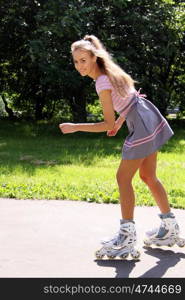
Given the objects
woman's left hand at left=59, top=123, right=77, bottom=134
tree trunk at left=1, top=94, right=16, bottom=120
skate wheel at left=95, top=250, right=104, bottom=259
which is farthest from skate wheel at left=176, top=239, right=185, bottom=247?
tree trunk at left=1, top=94, right=16, bottom=120

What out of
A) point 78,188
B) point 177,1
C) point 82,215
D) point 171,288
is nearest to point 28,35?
point 177,1

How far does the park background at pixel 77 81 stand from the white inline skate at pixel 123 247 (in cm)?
189

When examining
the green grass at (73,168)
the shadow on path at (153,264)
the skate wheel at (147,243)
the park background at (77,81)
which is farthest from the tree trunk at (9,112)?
the shadow on path at (153,264)

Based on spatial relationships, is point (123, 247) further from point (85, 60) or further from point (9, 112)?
point (9, 112)

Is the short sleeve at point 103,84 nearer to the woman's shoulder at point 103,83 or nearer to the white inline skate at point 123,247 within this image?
the woman's shoulder at point 103,83

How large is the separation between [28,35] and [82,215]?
33.6 ft

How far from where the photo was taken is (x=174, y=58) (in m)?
18.3

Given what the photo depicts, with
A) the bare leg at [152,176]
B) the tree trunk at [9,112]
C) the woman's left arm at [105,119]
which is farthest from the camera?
the tree trunk at [9,112]

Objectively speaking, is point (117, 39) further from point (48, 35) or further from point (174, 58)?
point (174, 58)

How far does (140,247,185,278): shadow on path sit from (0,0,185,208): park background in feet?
5.42

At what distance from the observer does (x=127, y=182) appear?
4.07 m

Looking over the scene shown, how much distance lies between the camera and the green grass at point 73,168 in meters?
6.41

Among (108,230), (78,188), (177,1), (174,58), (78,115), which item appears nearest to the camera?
(108,230)

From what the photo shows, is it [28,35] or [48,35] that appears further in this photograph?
[28,35]
